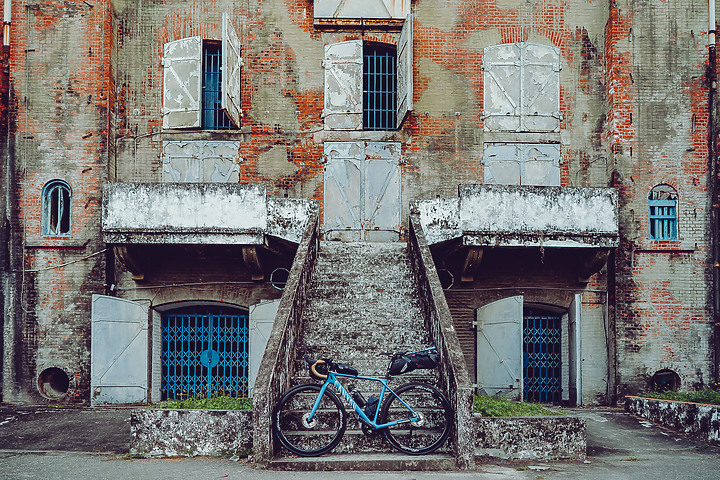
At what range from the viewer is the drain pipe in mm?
14328

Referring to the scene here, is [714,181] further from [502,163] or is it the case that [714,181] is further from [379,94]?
[379,94]

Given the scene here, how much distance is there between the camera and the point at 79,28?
14.7 metres

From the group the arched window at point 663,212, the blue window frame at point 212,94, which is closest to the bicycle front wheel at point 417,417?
the arched window at point 663,212

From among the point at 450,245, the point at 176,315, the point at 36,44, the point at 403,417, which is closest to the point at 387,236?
the point at 450,245

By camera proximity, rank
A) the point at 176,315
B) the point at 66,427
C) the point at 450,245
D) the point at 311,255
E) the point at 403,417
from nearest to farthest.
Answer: the point at 403,417 → the point at 66,427 → the point at 311,255 → the point at 450,245 → the point at 176,315

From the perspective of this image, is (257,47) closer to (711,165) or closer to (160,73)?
(160,73)

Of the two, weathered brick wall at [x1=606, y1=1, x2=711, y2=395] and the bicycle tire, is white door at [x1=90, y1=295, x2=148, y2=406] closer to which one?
the bicycle tire

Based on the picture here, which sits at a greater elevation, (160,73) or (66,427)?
(160,73)

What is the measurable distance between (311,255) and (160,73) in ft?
18.0

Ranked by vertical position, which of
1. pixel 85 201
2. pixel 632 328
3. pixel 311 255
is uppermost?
pixel 85 201

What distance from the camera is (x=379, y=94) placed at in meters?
15.4

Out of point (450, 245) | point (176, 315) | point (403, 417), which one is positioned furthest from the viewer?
point (176, 315)

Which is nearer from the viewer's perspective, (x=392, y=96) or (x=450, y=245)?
(x=450, y=245)

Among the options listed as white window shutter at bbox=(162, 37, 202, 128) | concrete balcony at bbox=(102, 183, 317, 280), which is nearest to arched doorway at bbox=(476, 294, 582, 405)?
concrete balcony at bbox=(102, 183, 317, 280)
